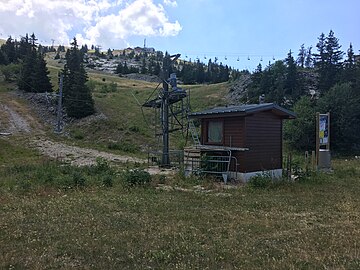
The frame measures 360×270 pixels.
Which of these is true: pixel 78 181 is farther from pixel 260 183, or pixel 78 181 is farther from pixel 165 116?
pixel 165 116

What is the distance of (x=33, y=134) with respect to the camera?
33.0 metres

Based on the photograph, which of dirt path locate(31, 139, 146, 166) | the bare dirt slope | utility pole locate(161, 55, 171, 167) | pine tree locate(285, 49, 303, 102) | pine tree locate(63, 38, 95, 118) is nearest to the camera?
utility pole locate(161, 55, 171, 167)

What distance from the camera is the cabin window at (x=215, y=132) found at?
56.0ft

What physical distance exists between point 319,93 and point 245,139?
114 feet

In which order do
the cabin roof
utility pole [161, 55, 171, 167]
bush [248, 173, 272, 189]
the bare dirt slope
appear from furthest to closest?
the bare dirt slope, utility pole [161, 55, 171, 167], the cabin roof, bush [248, 173, 272, 189]

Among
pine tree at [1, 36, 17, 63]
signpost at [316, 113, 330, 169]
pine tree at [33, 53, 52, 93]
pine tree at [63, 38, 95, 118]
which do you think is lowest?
signpost at [316, 113, 330, 169]

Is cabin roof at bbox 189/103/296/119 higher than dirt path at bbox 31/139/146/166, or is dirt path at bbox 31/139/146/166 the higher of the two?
cabin roof at bbox 189/103/296/119

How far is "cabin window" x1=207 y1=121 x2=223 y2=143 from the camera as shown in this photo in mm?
17062

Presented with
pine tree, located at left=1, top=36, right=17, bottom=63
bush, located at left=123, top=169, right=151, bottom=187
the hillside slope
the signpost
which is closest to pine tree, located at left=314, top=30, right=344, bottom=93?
the hillside slope

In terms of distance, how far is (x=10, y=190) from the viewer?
38.5 ft

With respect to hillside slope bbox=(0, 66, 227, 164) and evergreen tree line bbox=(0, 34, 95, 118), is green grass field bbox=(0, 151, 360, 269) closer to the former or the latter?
hillside slope bbox=(0, 66, 227, 164)

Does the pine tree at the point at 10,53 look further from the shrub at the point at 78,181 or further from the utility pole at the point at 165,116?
the shrub at the point at 78,181

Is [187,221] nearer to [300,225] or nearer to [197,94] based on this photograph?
[300,225]

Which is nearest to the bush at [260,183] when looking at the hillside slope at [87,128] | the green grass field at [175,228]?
the green grass field at [175,228]
